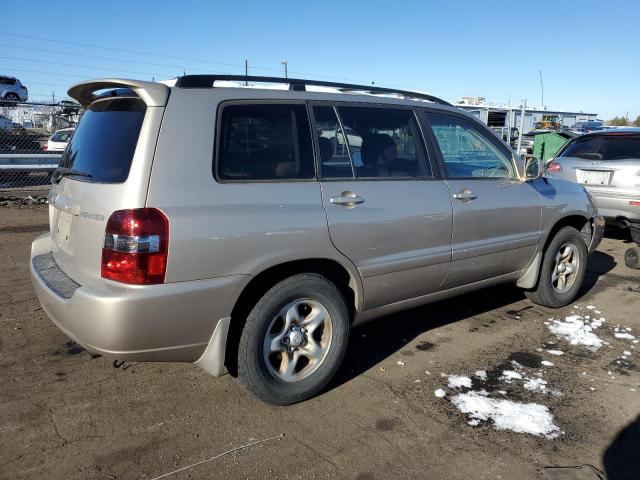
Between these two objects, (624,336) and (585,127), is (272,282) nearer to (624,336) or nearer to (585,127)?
(624,336)

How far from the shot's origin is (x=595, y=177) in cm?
713

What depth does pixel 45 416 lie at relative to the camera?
2.97m

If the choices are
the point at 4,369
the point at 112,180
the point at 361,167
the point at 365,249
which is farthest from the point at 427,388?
the point at 4,369

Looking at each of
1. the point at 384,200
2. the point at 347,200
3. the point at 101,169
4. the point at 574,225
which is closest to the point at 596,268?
the point at 574,225

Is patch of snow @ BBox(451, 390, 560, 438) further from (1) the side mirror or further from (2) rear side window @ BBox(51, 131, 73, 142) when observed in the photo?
(2) rear side window @ BBox(51, 131, 73, 142)

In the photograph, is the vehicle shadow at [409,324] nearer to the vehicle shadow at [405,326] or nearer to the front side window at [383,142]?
the vehicle shadow at [405,326]

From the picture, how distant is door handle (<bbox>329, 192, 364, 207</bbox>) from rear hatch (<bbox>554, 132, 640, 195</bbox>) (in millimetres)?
5093

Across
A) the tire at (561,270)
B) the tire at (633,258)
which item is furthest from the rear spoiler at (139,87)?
the tire at (633,258)

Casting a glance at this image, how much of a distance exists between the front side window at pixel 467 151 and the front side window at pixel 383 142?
9.9 inches

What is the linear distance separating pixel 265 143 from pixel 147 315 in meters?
1.16

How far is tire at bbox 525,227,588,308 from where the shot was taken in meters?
4.79

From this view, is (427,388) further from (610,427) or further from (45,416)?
(45,416)

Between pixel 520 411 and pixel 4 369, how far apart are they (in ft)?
10.9

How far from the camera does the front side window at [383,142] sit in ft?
11.3
